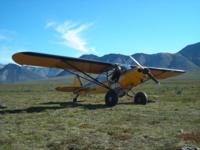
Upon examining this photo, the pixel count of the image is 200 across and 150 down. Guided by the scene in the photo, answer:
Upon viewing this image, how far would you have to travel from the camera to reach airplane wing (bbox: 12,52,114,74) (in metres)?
20.2

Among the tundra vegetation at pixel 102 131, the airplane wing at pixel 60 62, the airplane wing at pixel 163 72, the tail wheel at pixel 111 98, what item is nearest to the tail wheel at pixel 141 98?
the tail wheel at pixel 111 98

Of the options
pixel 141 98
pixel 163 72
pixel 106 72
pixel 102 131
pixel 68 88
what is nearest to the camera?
pixel 102 131

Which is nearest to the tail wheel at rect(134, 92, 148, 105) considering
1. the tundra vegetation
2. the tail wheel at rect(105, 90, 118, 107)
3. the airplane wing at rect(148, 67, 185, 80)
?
the tail wheel at rect(105, 90, 118, 107)

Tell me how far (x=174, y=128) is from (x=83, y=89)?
44.7 ft

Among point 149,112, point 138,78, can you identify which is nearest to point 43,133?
point 149,112

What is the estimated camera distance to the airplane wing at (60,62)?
20219 millimetres

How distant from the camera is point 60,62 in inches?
873

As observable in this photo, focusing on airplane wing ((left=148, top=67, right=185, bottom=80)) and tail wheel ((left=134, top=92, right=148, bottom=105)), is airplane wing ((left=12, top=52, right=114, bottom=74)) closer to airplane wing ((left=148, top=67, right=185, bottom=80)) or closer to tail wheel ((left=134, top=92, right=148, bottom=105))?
tail wheel ((left=134, top=92, right=148, bottom=105))

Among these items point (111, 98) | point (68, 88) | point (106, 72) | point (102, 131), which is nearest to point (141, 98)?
point (111, 98)

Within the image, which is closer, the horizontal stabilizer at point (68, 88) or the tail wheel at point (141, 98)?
the tail wheel at point (141, 98)

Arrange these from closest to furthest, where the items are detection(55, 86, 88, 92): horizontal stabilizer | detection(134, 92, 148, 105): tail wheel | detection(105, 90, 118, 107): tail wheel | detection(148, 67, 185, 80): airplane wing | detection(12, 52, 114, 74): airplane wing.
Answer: detection(12, 52, 114, 74): airplane wing, detection(105, 90, 118, 107): tail wheel, detection(134, 92, 148, 105): tail wheel, detection(55, 86, 88, 92): horizontal stabilizer, detection(148, 67, 185, 80): airplane wing

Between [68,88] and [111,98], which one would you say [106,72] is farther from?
[68,88]

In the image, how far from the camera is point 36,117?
667 inches

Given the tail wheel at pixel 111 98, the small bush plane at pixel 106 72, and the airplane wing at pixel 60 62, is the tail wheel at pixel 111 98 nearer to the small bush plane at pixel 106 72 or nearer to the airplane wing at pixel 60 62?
the small bush plane at pixel 106 72
